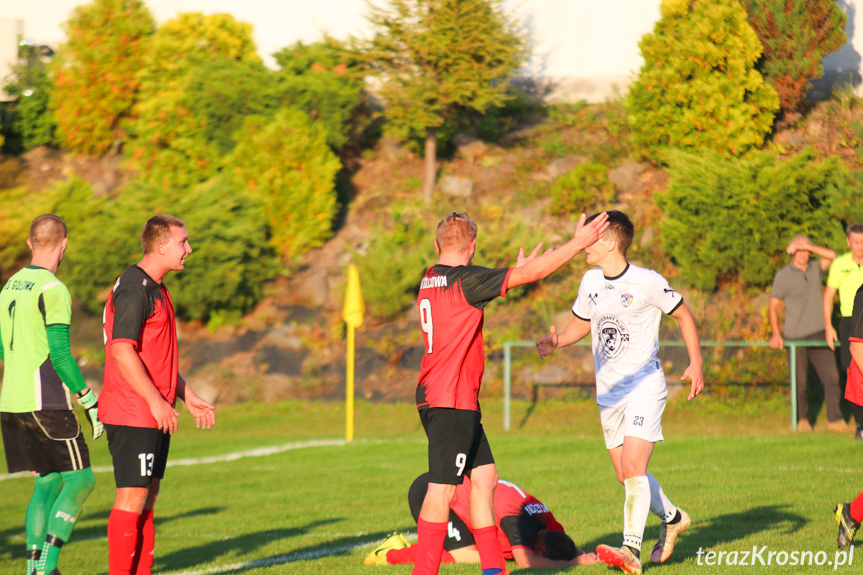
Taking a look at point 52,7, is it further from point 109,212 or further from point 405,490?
point 405,490

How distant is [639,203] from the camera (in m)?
18.5

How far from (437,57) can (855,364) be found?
14.9 meters

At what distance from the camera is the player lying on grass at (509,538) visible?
5.96m

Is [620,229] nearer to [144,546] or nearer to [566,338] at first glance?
[566,338]

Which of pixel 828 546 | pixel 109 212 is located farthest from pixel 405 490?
pixel 109 212

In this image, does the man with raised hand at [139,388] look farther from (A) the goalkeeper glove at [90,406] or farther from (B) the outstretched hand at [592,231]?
(B) the outstretched hand at [592,231]

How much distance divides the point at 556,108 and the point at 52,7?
46.3ft

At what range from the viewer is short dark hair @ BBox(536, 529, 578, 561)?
5953 mm

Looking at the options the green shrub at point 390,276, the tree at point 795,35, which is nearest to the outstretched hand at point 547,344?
the green shrub at point 390,276

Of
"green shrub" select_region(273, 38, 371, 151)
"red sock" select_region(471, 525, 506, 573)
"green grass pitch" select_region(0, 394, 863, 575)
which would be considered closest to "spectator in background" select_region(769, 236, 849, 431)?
"green grass pitch" select_region(0, 394, 863, 575)

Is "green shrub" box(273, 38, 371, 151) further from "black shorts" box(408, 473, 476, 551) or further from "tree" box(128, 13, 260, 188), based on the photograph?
→ "black shorts" box(408, 473, 476, 551)

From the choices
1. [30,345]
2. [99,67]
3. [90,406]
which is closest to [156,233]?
[90,406]

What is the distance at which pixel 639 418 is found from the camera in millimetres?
5590

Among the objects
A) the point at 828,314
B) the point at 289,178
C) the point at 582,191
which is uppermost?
the point at 289,178
